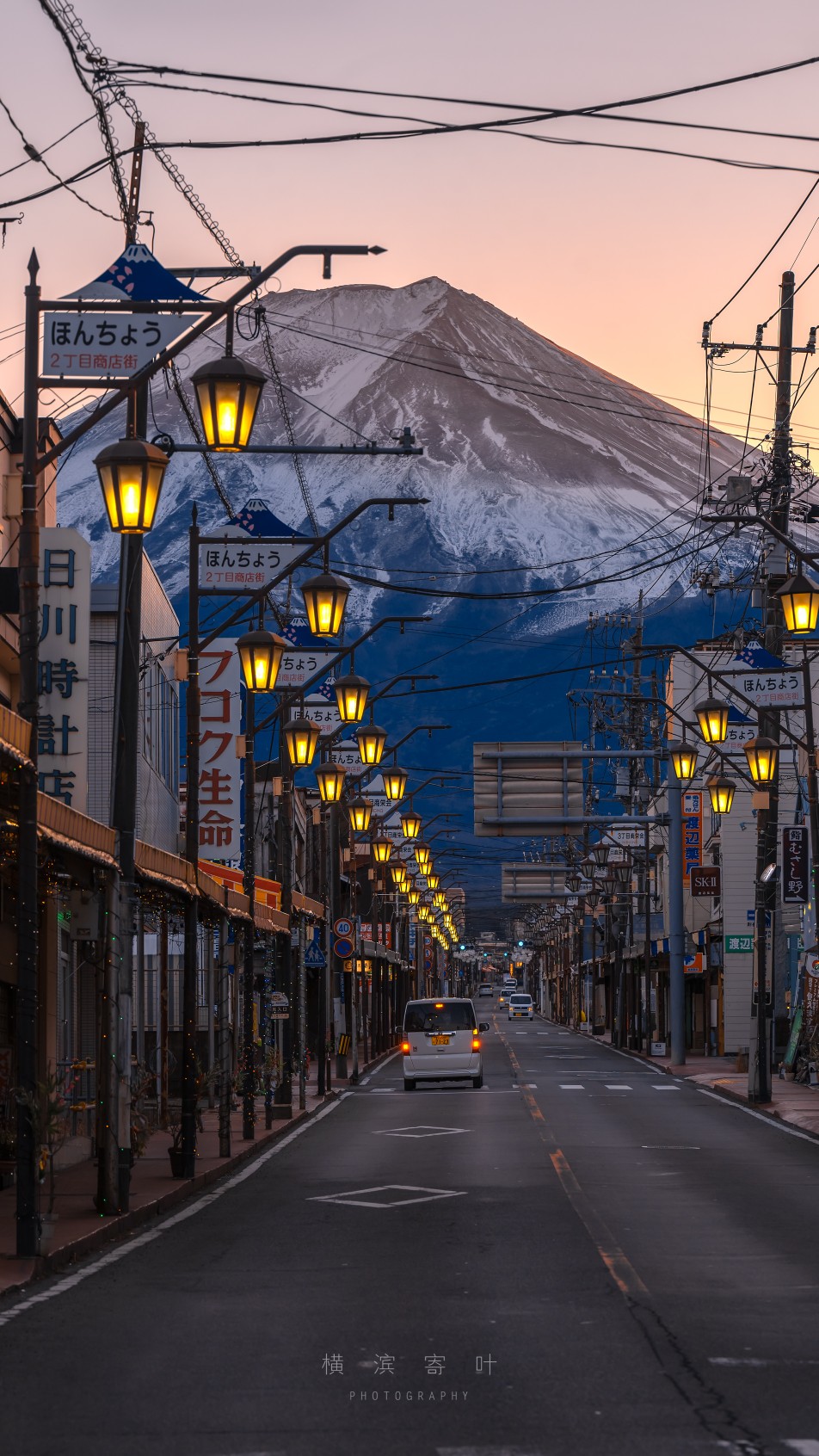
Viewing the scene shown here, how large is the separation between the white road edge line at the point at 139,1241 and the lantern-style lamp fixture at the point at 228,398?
21.3 ft

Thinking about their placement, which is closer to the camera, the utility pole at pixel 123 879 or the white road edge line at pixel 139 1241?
the white road edge line at pixel 139 1241

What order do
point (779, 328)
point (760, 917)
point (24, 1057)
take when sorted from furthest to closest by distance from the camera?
1. point (779, 328)
2. point (760, 917)
3. point (24, 1057)

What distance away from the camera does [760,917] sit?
37531 mm

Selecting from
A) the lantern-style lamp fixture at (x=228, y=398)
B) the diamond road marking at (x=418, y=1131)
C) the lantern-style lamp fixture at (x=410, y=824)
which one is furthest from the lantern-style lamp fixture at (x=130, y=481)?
the lantern-style lamp fixture at (x=410, y=824)

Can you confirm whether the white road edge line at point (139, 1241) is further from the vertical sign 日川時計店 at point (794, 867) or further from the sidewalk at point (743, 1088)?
the vertical sign 日川時計店 at point (794, 867)

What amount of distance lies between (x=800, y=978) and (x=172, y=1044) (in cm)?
1874

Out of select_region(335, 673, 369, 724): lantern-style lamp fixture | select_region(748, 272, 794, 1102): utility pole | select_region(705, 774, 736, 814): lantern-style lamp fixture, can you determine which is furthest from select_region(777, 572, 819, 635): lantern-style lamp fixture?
select_region(705, 774, 736, 814): lantern-style lamp fixture

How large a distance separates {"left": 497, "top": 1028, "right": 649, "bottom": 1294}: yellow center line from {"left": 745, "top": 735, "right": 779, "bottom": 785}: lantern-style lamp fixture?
7941mm

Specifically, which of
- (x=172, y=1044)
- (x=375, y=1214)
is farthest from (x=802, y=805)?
(x=375, y=1214)

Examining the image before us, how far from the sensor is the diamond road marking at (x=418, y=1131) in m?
30.8

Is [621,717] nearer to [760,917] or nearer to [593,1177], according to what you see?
[760,917]

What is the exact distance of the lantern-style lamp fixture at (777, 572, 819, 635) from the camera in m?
26.3

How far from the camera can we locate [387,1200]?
20625 millimetres

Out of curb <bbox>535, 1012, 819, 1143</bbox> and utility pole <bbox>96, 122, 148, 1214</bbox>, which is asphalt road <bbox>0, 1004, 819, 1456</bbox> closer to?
utility pole <bbox>96, 122, 148, 1214</bbox>
